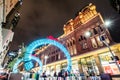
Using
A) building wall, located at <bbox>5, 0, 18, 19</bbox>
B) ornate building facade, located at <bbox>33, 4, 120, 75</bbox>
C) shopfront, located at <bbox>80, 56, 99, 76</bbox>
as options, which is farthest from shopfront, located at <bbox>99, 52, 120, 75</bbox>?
building wall, located at <bbox>5, 0, 18, 19</bbox>

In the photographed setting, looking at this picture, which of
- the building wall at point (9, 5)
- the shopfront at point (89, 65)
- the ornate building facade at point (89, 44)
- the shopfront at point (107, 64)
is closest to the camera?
the building wall at point (9, 5)

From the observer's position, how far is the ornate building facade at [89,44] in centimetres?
1720

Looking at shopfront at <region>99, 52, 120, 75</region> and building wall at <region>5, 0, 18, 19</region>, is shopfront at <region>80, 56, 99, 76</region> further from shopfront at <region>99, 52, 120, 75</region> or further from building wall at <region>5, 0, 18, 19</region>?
building wall at <region>5, 0, 18, 19</region>

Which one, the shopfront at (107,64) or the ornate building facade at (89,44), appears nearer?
the shopfront at (107,64)

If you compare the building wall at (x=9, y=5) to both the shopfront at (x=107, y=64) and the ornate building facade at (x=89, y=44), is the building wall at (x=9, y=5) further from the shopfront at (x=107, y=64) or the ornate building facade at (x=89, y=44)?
the shopfront at (x=107, y=64)

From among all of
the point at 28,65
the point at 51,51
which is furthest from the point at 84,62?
the point at 51,51

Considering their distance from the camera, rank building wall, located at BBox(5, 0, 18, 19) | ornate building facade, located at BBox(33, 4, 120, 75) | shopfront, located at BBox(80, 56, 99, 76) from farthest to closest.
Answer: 1. shopfront, located at BBox(80, 56, 99, 76)
2. ornate building facade, located at BBox(33, 4, 120, 75)
3. building wall, located at BBox(5, 0, 18, 19)

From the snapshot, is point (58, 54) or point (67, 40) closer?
point (67, 40)

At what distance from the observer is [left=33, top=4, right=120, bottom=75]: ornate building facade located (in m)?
17.2

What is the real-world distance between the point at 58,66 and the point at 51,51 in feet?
21.1

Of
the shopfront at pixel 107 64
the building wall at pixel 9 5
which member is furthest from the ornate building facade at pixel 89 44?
the building wall at pixel 9 5

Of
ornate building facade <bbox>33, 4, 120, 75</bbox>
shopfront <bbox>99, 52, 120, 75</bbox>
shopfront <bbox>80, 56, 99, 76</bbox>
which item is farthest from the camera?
shopfront <bbox>80, 56, 99, 76</bbox>

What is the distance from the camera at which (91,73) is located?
1909 centimetres

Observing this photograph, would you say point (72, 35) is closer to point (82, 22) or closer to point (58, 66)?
point (82, 22)
